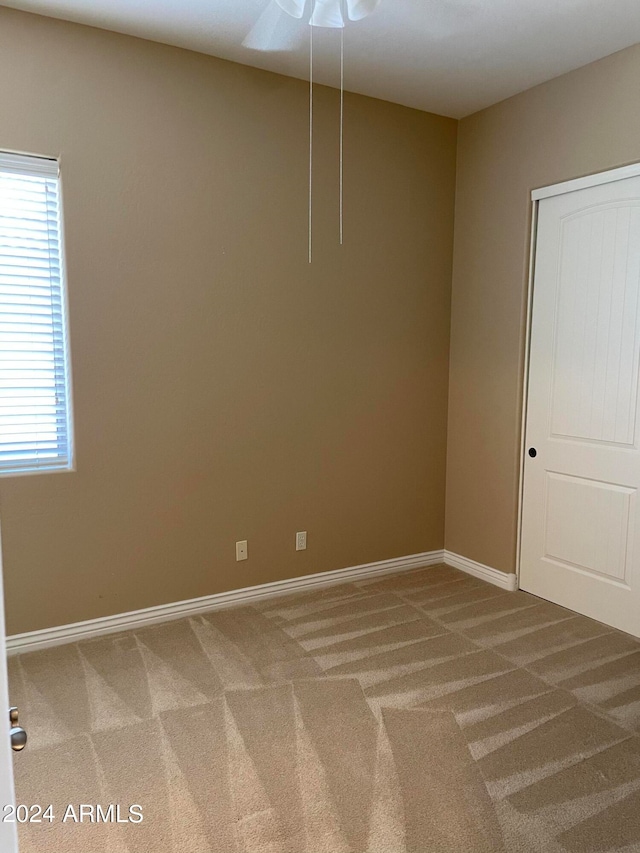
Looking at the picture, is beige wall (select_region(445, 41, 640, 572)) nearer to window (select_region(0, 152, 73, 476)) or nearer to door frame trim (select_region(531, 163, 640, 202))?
door frame trim (select_region(531, 163, 640, 202))

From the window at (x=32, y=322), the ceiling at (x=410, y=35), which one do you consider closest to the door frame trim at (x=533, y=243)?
the ceiling at (x=410, y=35)

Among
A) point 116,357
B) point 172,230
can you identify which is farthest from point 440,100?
point 116,357

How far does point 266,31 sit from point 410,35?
26.1 inches

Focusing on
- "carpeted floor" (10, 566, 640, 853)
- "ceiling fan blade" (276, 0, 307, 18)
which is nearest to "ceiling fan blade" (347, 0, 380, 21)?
"ceiling fan blade" (276, 0, 307, 18)

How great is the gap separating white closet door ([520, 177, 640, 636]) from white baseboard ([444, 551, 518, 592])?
0.11 metres

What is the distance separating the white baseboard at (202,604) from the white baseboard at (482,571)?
9cm

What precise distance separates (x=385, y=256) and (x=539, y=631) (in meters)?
2.30

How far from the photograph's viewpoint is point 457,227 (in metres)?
4.00

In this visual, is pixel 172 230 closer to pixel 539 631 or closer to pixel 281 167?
pixel 281 167

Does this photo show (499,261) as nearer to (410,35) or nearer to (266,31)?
(410,35)

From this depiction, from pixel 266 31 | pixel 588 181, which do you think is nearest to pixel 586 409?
pixel 588 181

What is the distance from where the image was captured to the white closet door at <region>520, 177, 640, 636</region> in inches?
121

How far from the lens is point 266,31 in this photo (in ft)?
9.27

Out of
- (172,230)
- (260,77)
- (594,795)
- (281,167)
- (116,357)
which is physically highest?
(260,77)
